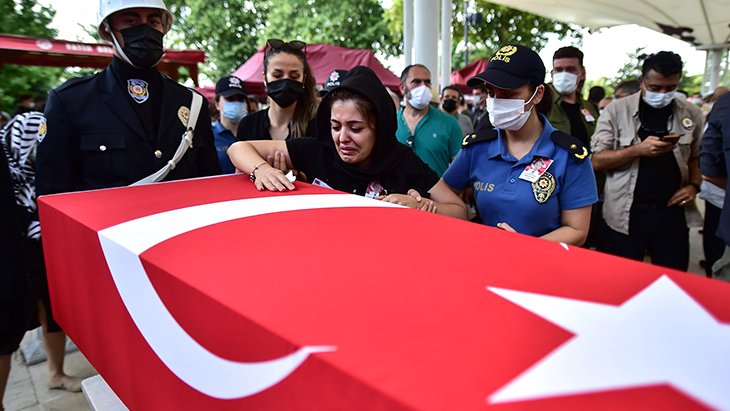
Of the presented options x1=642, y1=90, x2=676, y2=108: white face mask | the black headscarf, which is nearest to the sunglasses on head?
the black headscarf

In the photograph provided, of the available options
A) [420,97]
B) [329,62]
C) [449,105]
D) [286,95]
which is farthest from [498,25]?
[286,95]

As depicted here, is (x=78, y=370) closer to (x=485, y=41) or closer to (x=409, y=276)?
(x=409, y=276)

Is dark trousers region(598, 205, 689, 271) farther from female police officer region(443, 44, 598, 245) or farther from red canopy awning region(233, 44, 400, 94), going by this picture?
red canopy awning region(233, 44, 400, 94)

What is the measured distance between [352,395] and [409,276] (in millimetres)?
312

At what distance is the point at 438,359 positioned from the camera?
0.60 metres

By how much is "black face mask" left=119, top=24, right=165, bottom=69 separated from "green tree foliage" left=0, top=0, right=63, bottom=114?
1128 centimetres

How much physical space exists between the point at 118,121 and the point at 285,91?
100 cm

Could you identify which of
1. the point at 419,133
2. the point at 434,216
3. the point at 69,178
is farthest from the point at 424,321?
the point at 419,133

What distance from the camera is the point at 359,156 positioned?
1.90 m

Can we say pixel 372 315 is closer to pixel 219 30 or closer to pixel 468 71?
pixel 468 71

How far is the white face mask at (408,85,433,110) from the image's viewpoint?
387 centimetres

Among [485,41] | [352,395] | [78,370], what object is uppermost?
[485,41]

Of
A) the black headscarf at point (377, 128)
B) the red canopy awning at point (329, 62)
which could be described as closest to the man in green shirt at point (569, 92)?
the black headscarf at point (377, 128)

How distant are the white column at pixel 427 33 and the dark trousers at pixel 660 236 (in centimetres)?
504
